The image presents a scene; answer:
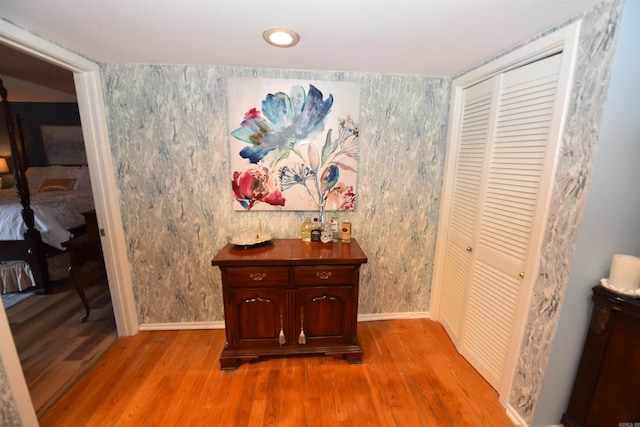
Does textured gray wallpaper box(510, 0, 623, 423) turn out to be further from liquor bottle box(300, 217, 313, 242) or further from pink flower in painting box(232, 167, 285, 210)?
pink flower in painting box(232, 167, 285, 210)

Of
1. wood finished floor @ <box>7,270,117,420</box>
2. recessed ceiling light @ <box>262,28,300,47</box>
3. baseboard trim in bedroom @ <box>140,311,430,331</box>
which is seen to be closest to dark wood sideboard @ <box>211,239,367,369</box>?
baseboard trim in bedroom @ <box>140,311,430,331</box>

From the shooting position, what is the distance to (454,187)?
80.8 inches

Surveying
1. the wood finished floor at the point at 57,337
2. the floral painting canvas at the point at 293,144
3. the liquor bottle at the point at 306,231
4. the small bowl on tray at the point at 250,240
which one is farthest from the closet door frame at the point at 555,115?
the wood finished floor at the point at 57,337

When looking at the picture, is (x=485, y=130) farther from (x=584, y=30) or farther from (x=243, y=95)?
(x=243, y=95)

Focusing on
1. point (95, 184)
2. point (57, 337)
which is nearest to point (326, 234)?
point (95, 184)

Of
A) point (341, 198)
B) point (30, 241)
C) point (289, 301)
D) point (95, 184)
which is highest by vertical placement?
point (95, 184)

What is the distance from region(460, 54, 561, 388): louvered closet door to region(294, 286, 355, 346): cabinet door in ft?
2.92

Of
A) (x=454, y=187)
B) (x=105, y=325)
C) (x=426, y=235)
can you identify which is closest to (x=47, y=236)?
(x=105, y=325)

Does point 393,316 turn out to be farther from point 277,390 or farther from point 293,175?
point 293,175

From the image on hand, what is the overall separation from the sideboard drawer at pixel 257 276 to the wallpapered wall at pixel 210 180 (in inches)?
18.7

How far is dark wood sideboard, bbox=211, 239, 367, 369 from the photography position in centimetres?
172

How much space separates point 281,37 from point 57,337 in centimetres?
289

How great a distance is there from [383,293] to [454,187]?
1114mm

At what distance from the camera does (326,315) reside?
6.00ft
